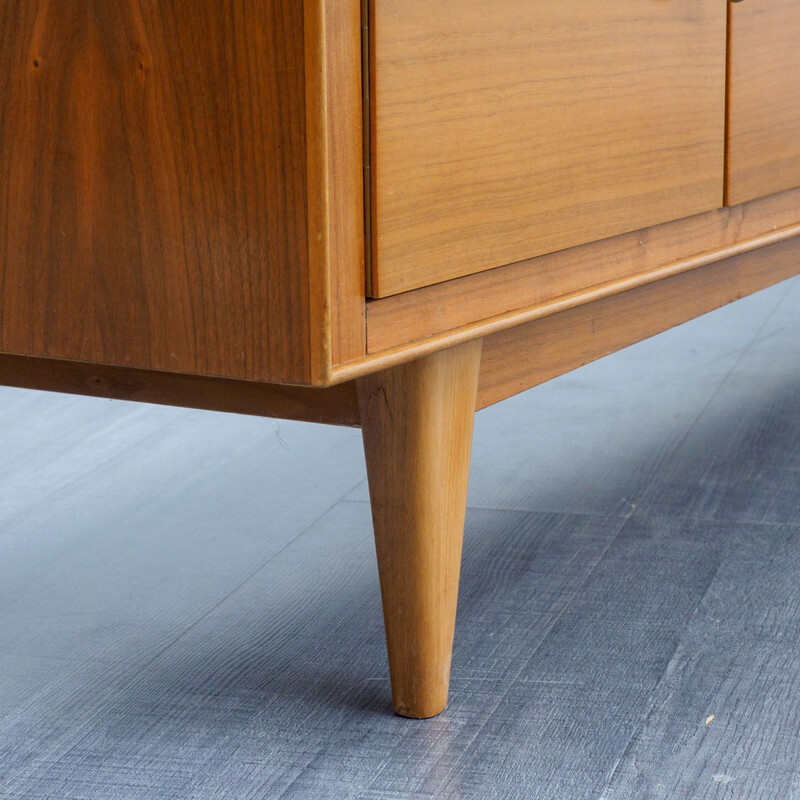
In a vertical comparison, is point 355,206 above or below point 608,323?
above

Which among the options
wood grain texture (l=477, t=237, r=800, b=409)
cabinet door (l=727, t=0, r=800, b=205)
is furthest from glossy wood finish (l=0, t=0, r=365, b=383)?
cabinet door (l=727, t=0, r=800, b=205)

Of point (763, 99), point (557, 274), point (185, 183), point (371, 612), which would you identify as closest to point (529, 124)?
point (557, 274)

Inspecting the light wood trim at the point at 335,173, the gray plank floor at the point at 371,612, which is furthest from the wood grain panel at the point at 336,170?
the gray plank floor at the point at 371,612

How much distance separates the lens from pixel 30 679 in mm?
1024

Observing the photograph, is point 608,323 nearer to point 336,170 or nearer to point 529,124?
point 529,124

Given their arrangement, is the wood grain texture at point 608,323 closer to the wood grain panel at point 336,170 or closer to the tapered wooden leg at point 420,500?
the tapered wooden leg at point 420,500

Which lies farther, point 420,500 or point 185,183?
point 420,500

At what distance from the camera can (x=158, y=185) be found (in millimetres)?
708

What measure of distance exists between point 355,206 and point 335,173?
28 millimetres

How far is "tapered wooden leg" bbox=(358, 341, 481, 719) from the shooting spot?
87 centimetres

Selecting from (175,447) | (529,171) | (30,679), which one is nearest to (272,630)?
(30,679)

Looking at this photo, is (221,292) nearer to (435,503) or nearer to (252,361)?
(252,361)

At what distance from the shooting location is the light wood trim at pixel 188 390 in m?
0.90

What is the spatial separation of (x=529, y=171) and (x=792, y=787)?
1.50ft
